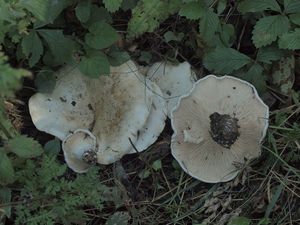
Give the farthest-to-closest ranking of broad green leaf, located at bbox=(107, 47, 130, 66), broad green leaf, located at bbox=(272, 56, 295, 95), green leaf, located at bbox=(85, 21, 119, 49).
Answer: broad green leaf, located at bbox=(272, 56, 295, 95)
broad green leaf, located at bbox=(107, 47, 130, 66)
green leaf, located at bbox=(85, 21, 119, 49)

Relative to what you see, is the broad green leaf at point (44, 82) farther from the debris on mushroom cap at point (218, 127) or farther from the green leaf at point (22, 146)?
the debris on mushroom cap at point (218, 127)

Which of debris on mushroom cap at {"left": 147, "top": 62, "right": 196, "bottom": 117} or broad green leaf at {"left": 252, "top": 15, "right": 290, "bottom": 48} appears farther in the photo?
debris on mushroom cap at {"left": 147, "top": 62, "right": 196, "bottom": 117}

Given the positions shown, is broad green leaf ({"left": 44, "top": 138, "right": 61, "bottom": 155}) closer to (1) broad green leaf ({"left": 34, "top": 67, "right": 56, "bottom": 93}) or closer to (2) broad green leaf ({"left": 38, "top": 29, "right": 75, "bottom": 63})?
(1) broad green leaf ({"left": 34, "top": 67, "right": 56, "bottom": 93})

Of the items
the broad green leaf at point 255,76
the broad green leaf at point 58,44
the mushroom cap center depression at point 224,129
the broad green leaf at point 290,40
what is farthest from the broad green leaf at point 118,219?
the broad green leaf at point 290,40

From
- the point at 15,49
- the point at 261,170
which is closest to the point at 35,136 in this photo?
Answer: the point at 15,49

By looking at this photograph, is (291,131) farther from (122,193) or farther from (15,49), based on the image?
(15,49)

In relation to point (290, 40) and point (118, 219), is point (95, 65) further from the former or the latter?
point (290, 40)

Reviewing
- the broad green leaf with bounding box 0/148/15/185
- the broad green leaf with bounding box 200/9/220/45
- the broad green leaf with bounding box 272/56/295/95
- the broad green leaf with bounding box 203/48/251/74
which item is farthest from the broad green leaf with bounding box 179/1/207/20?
the broad green leaf with bounding box 0/148/15/185
